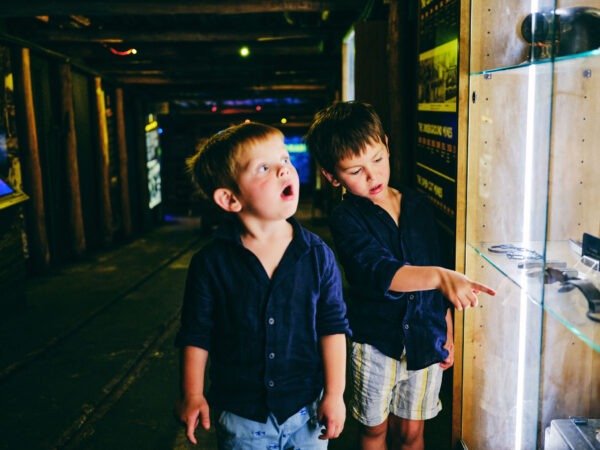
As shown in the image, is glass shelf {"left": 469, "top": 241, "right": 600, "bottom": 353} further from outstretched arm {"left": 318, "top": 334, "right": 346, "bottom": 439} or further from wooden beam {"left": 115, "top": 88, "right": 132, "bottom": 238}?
wooden beam {"left": 115, "top": 88, "right": 132, "bottom": 238}

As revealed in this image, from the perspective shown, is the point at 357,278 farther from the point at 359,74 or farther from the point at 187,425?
the point at 359,74

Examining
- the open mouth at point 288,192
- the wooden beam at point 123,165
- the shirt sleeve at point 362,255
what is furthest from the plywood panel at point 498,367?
the wooden beam at point 123,165

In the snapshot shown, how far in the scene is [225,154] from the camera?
184 centimetres

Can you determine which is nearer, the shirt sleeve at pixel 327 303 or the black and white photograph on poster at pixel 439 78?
the shirt sleeve at pixel 327 303

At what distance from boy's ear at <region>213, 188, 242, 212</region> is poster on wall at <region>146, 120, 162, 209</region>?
507 inches

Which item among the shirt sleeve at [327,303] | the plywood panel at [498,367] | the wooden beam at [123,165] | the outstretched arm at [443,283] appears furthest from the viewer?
the wooden beam at [123,165]

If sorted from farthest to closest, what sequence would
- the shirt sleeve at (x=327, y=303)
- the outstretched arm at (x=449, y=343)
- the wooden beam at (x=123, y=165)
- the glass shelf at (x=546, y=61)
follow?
the wooden beam at (x=123, y=165) < the outstretched arm at (x=449, y=343) < the shirt sleeve at (x=327, y=303) < the glass shelf at (x=546, y=61)

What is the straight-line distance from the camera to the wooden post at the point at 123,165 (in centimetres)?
1232

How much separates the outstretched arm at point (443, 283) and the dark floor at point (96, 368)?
62.5 inches

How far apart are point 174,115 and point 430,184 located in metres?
15.9

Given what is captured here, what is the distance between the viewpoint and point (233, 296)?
6.04ft

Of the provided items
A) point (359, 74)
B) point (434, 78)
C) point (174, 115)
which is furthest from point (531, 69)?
point (174, 115)

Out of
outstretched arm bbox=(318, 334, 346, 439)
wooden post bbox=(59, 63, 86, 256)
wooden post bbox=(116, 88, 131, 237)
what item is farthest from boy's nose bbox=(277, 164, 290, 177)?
wooden post bbox=(116, 88, 131, 237)

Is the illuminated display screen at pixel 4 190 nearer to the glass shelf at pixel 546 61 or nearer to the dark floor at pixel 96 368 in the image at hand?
the dark floor at pixel 96 368
